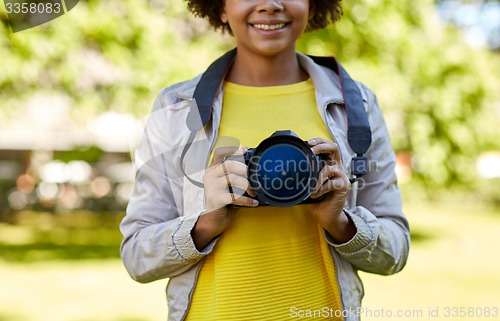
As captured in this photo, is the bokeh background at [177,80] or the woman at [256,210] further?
the bokeh background at [177,80]

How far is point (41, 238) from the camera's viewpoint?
45.0ft

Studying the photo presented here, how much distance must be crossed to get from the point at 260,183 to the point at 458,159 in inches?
369

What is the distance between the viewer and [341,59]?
9195 millimetres

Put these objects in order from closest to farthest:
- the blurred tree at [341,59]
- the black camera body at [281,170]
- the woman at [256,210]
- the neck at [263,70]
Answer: the black camera body at [281,170] < the woman at [256,210] < the neck at [263,70] < the blurred tree at [341,59]

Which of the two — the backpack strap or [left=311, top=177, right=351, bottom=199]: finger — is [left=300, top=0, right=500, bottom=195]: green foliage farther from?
[left=311, top=177, right=351, bottom=199]: finger

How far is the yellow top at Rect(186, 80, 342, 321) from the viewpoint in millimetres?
1818

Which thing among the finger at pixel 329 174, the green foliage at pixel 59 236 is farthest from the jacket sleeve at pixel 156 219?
the green foliage at pixel 59 236

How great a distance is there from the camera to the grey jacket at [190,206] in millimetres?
1833

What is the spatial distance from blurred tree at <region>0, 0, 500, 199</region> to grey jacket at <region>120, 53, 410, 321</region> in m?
6.36

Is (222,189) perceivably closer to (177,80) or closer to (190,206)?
(190,206)

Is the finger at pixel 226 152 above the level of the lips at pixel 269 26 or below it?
below

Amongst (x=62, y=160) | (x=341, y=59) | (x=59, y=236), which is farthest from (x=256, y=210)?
(x=59, y=236)

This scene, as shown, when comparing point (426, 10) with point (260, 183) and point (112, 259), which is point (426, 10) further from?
point (260, 183)

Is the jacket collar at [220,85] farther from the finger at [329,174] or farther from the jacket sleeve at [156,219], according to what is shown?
the finger at [329,174]
